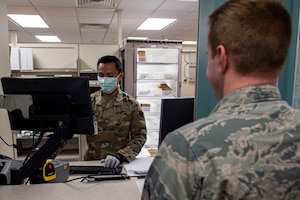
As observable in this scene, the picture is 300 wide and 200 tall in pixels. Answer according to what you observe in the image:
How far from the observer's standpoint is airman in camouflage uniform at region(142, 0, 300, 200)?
0.53 m

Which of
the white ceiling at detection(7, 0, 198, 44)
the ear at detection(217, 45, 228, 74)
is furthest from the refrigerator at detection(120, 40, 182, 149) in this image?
the ear at detection(217, 45, 228, 74)

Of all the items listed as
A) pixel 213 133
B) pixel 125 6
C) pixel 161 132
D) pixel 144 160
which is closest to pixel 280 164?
pixel 213 133

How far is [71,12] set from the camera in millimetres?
4496

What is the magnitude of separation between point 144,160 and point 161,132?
1.17 feet

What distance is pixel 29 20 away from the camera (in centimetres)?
509

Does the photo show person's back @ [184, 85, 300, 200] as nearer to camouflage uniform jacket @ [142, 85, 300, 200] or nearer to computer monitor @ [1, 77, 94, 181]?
camouflage uniform jacket @ [142, 85, 300, 200]

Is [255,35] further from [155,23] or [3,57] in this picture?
[155,23]

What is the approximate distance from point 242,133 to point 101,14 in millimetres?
→ 4450

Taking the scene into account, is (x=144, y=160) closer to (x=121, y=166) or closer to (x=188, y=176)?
(x=121, y=166)

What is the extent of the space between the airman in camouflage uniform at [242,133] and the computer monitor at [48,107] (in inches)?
30.5

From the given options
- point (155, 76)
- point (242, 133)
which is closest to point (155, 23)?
point (155, 76)

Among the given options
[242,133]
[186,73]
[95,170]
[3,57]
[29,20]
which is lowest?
[95,170]

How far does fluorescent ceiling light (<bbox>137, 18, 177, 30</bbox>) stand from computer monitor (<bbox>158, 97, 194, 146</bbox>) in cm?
387

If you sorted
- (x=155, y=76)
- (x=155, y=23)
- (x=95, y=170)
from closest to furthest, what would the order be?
1. (x=95, y=170)
2. (x=155, y=76)
3. (x=155, y=23)
